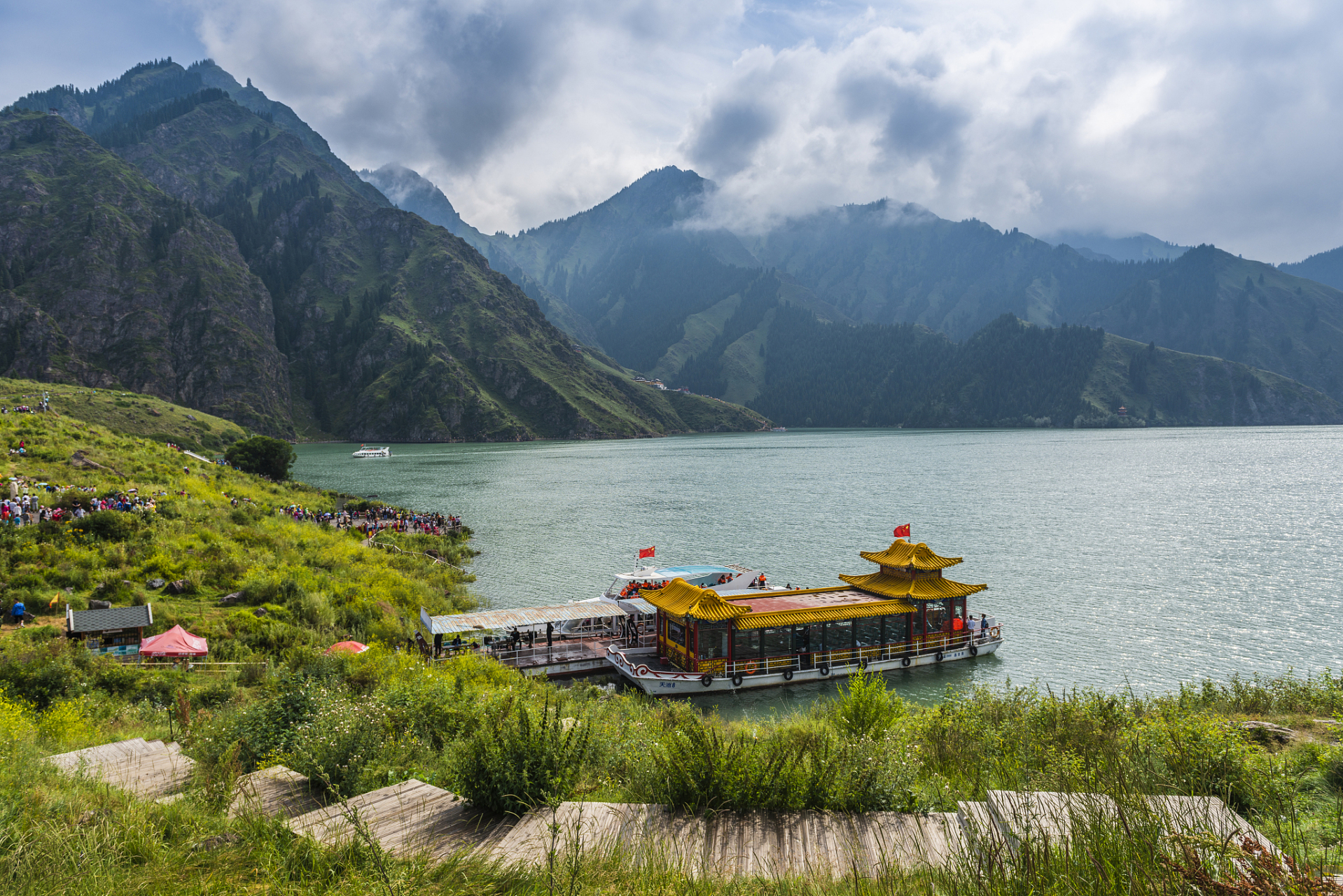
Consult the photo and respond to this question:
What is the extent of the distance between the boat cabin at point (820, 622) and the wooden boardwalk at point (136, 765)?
63.7 ft

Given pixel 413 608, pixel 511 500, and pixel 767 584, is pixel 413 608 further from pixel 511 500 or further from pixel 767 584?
pixel 511 500

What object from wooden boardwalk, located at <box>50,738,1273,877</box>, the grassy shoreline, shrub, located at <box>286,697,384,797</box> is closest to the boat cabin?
the grassy shoreline

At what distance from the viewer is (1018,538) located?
58656 millimetres

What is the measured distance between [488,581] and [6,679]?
30.3m

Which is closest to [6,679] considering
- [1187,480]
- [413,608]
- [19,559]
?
[19,559]

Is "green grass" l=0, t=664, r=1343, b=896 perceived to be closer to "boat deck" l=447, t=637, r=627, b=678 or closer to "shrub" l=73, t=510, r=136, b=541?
"boat deck" l=447, t=637, r=627, b=678

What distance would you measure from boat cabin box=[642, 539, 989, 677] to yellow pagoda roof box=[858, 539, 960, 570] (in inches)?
1.7

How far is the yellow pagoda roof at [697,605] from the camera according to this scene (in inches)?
1051

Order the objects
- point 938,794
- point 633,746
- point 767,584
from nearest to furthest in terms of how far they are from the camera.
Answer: point 938,794, point 633,746, point 767,584

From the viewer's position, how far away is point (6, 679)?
48.9 ft

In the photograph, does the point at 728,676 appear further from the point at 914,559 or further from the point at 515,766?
the point at 515,766

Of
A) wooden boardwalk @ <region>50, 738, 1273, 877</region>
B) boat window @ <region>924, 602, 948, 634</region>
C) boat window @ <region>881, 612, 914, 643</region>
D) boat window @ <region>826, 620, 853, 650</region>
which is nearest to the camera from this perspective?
wooden boardwalk @ <region>50, 738, 1273, 877</region>

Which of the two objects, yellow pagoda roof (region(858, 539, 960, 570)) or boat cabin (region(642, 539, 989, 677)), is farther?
yellow pagoda roof (region(858, 539, 960, 570))

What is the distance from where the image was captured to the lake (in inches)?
1262
